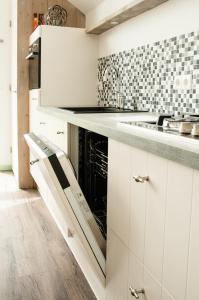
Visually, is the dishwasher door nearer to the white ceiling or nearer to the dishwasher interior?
the dishwasher interior

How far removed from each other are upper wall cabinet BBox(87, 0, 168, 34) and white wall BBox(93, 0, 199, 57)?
0.04 metres

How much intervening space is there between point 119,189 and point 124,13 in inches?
56.7

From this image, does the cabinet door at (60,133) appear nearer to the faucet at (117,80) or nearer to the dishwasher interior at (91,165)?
the dishwasher interior at (91,165)

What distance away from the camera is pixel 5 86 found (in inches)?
177

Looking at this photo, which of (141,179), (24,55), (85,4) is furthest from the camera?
(24,55)

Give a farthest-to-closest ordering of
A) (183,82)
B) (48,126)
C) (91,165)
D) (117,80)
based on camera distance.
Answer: (117,80) → (48,126) → (91,165) → (183,82)

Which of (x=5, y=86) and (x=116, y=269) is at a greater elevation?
(x=5, y=86)

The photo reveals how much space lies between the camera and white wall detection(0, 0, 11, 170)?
435 cm

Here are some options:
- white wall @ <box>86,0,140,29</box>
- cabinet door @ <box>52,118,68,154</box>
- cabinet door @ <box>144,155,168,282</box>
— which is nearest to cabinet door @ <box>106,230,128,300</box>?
cabinet door @ <box>144,155,168,282</box>

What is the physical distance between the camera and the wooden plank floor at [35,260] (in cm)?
185

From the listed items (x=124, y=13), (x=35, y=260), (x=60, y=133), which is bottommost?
(x=35, y=260)

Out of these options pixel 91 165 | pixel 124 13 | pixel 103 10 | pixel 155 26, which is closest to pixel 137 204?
pixel 91 165

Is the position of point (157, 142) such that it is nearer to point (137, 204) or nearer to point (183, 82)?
point (137, 204)

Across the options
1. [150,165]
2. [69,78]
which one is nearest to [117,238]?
[150,165]
